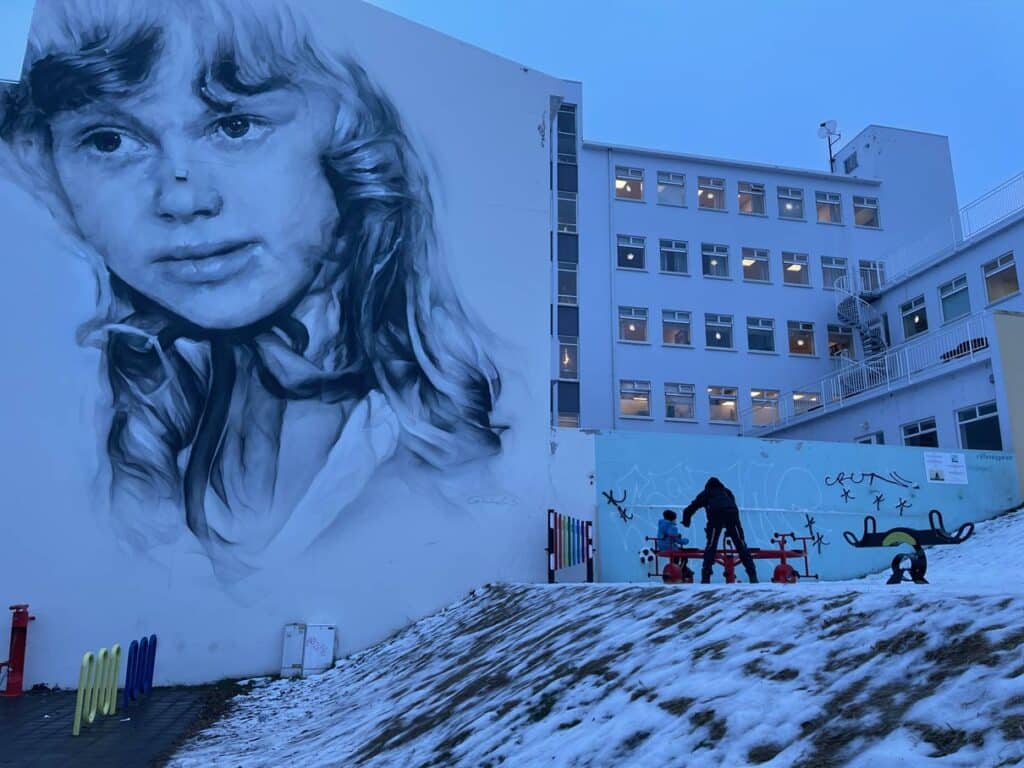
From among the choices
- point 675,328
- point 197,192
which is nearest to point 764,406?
point 675,328

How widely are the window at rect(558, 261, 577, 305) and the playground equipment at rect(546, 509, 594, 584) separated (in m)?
16.5

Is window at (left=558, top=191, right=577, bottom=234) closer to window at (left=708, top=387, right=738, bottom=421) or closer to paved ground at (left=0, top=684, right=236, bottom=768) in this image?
window at (left=708, top=387, right=738, bottom=421)

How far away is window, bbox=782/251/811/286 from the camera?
113 ft

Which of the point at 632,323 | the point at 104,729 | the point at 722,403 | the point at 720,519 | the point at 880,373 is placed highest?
the point at 632,323

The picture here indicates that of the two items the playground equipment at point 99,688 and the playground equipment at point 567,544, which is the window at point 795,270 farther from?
the playground equipment at point 99,688

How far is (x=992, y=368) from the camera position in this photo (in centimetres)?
2155

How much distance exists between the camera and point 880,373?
28.3 metres

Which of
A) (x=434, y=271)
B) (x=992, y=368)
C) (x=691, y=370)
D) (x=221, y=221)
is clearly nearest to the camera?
(x=221, y=221)

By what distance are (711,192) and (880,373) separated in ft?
37.4

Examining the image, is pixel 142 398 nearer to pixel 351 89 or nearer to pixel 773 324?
pixel 351 89

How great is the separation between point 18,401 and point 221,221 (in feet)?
15.3

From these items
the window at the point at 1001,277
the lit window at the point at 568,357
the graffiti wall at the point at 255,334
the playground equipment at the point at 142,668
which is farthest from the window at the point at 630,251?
the playground equipment at the point at 142,668

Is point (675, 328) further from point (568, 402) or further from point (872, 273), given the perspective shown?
point (872, 273)

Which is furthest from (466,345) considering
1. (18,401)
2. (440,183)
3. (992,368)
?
(992,368)
